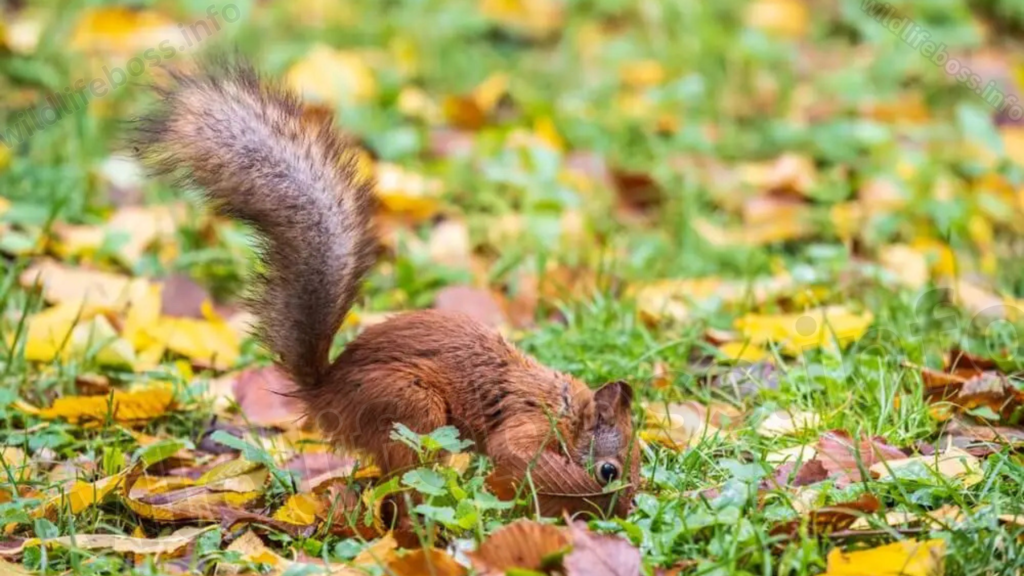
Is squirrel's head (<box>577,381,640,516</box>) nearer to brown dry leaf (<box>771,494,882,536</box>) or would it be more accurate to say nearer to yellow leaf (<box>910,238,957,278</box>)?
brown dry leaf (<box>771,494,882,536</box>)

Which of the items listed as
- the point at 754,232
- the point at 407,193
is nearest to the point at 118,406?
the point at 407,193

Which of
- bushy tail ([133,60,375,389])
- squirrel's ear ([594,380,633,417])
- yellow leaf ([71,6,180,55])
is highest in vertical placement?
bushy tail ([133,60,375,389])

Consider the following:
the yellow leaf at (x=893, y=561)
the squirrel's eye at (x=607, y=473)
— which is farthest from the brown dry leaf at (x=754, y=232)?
the yellow leaf at (x=893, y=561)

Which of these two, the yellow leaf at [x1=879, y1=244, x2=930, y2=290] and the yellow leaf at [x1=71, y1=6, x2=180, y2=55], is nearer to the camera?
the yellow leaf at [x1=879, y1=244, x2=930, y2=290]

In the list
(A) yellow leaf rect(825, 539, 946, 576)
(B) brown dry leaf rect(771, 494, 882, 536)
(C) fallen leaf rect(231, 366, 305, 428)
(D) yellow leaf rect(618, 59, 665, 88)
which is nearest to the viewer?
(A) yellow leaf rect(825, 539, 946, 576)

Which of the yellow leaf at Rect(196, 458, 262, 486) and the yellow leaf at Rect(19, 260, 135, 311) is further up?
the yellow leaf at Rect(19, 260, 135, 311)

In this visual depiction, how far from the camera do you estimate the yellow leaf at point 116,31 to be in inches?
252

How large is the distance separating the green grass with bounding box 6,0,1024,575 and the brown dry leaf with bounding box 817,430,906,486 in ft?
0.29

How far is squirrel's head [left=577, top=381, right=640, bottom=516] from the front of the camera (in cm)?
304

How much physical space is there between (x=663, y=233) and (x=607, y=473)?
96.1 inches

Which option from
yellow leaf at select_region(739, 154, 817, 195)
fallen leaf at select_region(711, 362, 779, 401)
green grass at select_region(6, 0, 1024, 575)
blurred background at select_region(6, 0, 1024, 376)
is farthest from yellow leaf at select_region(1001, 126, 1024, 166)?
fallen leaf at select_region(711, 362, 779, 401)

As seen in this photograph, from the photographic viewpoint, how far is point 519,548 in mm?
2641

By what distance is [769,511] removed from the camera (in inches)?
113

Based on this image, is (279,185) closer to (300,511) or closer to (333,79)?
(300,511)
